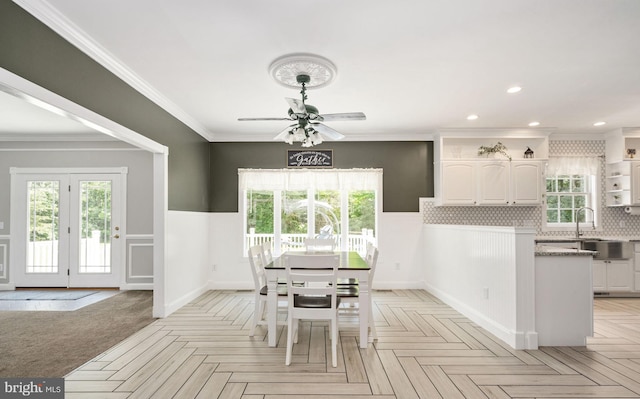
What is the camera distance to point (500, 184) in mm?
5492

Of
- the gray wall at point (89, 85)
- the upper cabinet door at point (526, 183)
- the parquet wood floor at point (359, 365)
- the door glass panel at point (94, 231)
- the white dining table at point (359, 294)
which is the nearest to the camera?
the gray wall at point (89, 85)

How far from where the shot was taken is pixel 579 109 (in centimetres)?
454

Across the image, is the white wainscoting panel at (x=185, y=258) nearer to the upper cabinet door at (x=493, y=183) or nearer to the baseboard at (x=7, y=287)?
the baseboard at (x=7, y=287)

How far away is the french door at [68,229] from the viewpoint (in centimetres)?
580

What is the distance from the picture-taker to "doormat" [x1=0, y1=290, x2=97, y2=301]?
201 inches

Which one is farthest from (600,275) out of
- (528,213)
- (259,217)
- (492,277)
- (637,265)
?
(259,217)

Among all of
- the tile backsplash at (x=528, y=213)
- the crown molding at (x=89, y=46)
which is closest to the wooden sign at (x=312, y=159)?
the tile backsplash at (x=528, y=213)

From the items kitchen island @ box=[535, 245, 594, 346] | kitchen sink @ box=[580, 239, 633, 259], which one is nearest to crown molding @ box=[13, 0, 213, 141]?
kitchen island @ box=[535, 245, 594, 346]

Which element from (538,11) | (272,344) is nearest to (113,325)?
(272,344)

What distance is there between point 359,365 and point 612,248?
468 centimetres

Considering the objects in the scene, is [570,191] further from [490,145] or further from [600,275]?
[490,145]

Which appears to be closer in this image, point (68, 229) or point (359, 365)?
point (359, 365)

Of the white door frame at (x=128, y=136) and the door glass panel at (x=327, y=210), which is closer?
the white door frame at (x=128, y=136)

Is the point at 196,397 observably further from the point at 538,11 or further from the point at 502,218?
the point at 502,218
